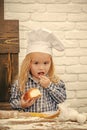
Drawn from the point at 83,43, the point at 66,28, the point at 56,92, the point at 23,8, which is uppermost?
the point at 23,8

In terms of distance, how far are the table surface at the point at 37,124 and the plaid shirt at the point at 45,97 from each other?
1.38ft

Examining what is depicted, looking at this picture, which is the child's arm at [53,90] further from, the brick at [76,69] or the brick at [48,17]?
the brick at [48,17]

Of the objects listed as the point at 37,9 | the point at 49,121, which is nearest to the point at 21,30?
the point at 37,9

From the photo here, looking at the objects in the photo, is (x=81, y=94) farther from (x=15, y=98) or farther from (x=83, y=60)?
(x=15, y=98)

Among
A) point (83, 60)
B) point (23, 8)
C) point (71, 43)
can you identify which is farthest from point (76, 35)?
point (23, 8)

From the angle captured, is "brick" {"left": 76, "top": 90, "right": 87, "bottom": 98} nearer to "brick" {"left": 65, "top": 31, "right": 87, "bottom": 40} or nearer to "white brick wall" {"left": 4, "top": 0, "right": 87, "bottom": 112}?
"white brick wall" {"left": 4, "top": 0, "right": 87, "bottom": 112}

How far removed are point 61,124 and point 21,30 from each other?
1.02m

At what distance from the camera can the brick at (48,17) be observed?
1.89 meters

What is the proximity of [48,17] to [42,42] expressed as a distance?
0.49 metres

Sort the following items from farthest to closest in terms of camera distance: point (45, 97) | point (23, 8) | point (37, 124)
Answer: point (23, 8) → point (45, 97) → point (37, 124)

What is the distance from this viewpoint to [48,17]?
6.23ft

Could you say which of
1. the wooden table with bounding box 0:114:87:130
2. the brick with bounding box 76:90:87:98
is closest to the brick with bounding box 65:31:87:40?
the brick with bounding box 76:90:87:98

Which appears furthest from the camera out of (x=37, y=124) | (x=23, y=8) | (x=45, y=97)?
(x=23, y=8)

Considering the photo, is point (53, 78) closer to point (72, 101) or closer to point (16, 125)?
point (72, 101)
